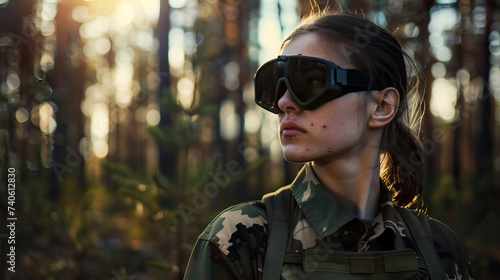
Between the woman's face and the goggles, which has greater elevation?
the goggles

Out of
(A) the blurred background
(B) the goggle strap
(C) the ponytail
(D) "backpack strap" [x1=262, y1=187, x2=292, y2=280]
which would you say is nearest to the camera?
(D) "backpack strap" [x1=262, y1=187, x2=292, y2=280]

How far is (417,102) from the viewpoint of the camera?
268 cm

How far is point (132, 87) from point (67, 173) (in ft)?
85.7

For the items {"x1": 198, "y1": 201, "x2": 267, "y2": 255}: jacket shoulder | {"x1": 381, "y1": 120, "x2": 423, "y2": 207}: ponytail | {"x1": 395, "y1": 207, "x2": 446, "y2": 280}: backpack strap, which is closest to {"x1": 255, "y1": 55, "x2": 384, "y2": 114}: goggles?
{"x1": 381, "y1": 120, "x2": 423, "y2": 207}: ponytail

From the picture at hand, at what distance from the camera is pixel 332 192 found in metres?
2.15

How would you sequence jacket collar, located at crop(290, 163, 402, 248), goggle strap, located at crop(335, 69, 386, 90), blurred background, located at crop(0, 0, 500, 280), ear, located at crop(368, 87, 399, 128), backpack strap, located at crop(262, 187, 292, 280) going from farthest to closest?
blurred background, located at crop(0, 0, 500, 280) → ear, located at crop(368, 87, 399, 128) → goggle strap, located at crop(335, 69, 386, 90) → jacket collar, located at crop(290, 163, 402, 248) → backpack strap, located at crop(262, 187, 292, 280)

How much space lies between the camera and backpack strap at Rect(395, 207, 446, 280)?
201 cm

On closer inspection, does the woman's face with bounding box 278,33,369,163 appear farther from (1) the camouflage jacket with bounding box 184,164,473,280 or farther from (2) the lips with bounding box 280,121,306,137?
(1) the camouflage jacket with bounding box 184,164,473,280

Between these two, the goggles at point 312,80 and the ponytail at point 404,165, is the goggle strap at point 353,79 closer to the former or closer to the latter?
the goggles at point 312,80

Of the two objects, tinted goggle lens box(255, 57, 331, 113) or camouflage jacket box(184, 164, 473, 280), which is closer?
camouflage jacket box(184, 164, 473, 280)

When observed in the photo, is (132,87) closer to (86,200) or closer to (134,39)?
(134,39)

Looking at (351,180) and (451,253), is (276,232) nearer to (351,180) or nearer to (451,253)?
(351,180)

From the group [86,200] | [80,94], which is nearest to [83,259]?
[86,200]

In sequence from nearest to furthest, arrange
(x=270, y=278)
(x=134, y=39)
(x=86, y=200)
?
(x=270, y=278) → (x=86, y=200) → (x=134, y=39)
